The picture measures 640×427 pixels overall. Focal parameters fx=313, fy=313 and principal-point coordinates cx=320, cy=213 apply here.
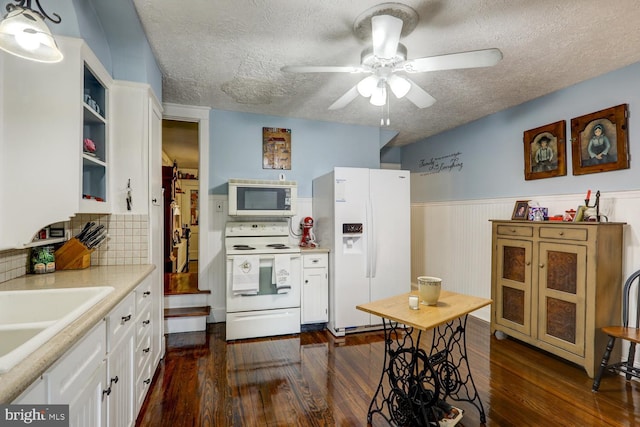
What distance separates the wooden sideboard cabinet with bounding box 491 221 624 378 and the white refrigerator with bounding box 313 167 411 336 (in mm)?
1003

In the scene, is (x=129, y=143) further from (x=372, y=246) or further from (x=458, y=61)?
(x=372, y=246)

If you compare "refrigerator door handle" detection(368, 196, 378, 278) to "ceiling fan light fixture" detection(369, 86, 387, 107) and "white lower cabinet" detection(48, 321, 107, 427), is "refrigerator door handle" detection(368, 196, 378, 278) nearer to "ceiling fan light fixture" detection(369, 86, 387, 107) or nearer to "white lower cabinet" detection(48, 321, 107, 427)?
"ceiling fan light fixture" detection(369, 86, 387, 107)

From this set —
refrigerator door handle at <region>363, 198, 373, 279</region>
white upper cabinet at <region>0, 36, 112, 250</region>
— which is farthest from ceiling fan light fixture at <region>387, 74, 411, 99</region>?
white upper cabinet at <region>0, 36, 112, 250</region>

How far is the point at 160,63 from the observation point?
2.56 metres

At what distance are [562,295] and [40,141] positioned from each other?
3.73 m

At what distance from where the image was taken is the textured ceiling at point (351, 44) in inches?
72.9

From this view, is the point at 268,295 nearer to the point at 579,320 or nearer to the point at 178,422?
the point at 178,422

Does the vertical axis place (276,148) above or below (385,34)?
below

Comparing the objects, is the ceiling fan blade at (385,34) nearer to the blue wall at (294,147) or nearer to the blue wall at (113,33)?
the blue wall at (113,33)

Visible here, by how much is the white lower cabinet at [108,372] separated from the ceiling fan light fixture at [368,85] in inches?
74.3

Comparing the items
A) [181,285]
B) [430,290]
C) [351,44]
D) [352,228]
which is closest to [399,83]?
[351,44]

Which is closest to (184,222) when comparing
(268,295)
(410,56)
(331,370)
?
(268,295)

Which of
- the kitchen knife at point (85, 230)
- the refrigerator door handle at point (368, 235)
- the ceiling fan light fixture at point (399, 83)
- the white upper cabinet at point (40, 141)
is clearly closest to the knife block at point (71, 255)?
the kitchen knife at point (85, 230)

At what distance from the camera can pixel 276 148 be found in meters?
3.92
